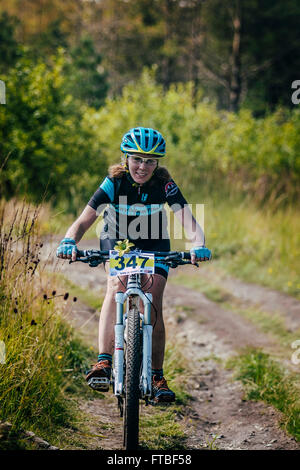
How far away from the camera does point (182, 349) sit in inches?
223

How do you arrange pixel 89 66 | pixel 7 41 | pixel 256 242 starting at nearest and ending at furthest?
pixel 256 242
pixel 7 41
pixel 89 66

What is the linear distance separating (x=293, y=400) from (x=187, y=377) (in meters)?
1.07

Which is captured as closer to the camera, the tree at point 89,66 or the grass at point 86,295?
the grass at point 86,295

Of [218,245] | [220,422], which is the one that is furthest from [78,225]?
[218,245]

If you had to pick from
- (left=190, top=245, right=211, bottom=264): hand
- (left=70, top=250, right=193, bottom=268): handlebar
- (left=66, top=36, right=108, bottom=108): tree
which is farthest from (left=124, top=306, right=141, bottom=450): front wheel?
(left=66, top=36, right=108, bottom=108): tree

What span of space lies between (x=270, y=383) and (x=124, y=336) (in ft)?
5.96

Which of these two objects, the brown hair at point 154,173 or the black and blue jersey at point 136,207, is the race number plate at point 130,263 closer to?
the black and blue jersey at point 136,207

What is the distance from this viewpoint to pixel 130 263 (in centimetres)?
342

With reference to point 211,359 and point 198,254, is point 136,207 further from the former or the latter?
point 211,359

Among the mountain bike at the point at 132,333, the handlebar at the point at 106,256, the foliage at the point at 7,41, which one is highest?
the foliage at the point at 7,41

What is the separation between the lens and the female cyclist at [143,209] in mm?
3693

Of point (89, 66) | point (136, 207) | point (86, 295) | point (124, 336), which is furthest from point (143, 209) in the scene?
point (89, 66)

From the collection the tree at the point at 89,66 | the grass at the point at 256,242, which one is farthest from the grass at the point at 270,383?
the tree at the point at 89,66

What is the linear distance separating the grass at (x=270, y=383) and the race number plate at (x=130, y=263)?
5.65 ft
